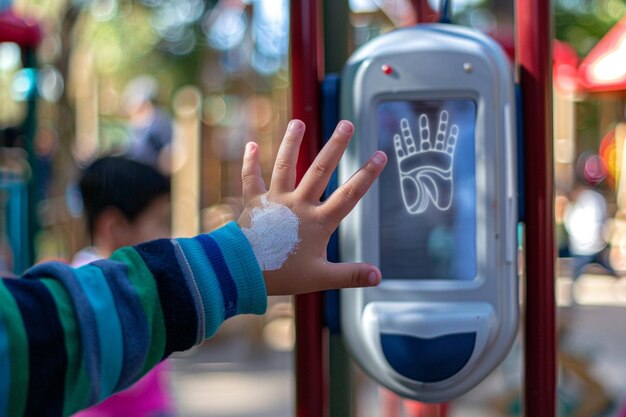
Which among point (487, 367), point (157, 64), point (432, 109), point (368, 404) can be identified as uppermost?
point (157, 64)

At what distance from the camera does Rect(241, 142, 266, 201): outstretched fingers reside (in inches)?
44.4

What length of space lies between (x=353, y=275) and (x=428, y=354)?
2.44ft

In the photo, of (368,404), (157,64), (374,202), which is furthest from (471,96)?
(157,64)

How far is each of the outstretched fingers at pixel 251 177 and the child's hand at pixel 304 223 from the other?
34 mm

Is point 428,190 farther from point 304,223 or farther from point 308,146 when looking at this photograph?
point 304,223

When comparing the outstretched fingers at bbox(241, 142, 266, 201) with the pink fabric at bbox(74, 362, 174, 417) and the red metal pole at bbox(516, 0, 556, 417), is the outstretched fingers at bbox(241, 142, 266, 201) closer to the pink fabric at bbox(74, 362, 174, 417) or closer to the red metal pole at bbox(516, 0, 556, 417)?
the red metal pole at bbox(516, 0, 556, 417)

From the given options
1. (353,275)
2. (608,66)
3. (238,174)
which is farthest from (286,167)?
(238,174)

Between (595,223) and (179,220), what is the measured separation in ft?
16.2

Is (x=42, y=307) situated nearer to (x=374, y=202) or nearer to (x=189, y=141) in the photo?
(x=374, y=202)

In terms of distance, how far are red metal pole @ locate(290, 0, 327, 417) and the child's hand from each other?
75cm

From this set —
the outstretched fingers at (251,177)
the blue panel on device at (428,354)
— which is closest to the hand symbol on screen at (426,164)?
the blue panel on device at (428,354)

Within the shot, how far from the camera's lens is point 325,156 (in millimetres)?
1052

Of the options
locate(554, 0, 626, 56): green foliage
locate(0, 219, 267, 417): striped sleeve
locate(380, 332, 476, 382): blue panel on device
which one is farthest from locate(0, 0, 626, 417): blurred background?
locate(554, 0, 626, 56): green foliage

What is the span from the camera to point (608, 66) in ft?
21.4
